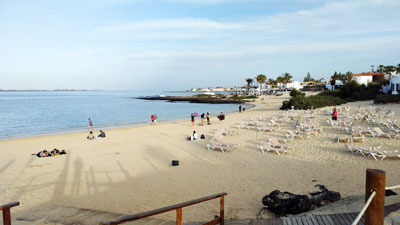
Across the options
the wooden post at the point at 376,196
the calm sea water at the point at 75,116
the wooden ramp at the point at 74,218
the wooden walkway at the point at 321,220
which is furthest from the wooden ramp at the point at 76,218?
the calm sea water at the point at 75,116

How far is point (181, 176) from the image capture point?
30.2ft

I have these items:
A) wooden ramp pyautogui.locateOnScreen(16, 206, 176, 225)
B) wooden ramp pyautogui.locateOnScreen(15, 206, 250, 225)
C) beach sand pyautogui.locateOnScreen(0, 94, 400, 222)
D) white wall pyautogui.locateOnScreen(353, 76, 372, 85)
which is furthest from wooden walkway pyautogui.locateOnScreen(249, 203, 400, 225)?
white wall pyautogui.locateOnScreen(353, 76, 372, 85)

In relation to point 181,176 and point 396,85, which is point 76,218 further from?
point 396,85

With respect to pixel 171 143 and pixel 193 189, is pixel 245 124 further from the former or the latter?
pixel 193 189

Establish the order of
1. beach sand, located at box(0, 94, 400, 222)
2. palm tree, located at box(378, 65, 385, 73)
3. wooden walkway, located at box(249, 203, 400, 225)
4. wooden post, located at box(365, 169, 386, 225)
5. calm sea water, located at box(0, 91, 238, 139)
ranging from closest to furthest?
wooden post, located at box(365, 169, 386, 225), wooden walkway, located at box(249, 203, 400, 225), beach sand, located at box(0, 94, 400, 222), calm sea water, located at box(0, 91, 238, 139), palm tree, located at box(378, 65, 385, 73)

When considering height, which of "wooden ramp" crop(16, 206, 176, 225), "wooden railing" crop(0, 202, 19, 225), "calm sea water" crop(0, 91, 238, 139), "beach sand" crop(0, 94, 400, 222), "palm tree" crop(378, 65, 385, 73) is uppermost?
"palm tree" crop(378, 65, 385, 73)

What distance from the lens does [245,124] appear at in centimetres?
2044

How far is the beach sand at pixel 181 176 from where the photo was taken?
7.16 metres

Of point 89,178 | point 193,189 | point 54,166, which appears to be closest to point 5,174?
point 54,166

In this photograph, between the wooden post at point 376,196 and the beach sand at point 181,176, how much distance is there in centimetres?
338

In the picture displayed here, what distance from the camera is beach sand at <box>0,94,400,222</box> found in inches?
282

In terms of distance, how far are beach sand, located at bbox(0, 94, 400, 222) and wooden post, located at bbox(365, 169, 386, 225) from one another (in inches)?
133

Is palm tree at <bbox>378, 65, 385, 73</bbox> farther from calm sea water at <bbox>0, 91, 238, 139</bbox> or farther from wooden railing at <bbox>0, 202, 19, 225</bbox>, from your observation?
wooden railing at <bbox>0, 202, 19, 225</bbox>

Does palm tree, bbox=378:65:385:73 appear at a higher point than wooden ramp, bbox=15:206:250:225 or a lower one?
higher
